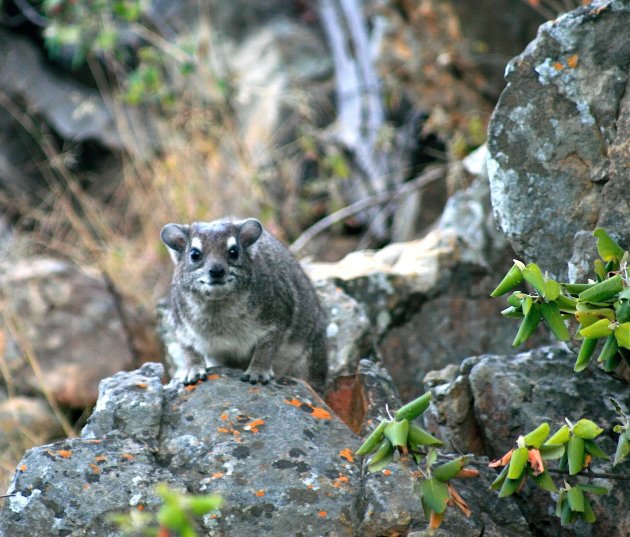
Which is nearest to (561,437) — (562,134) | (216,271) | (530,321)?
(530,321)

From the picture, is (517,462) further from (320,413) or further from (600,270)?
(320,413)

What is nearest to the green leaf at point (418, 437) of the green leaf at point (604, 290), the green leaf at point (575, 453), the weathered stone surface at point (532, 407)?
the green leaf at point (575, 453)

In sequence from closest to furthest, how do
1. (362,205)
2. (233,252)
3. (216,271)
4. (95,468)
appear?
(95,468) < (216,271) < (233,252) < (362,205)

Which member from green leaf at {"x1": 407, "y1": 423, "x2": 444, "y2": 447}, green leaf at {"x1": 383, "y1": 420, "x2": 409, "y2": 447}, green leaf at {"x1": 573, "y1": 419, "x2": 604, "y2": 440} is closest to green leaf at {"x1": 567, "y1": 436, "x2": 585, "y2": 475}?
green leaf at {"x1": 573, "y1": 419, "x2": 604, "y2": 440}

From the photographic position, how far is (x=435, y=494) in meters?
4.17

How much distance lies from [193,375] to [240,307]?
707 mm

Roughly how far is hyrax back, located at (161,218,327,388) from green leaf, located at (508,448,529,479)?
202 centimetres

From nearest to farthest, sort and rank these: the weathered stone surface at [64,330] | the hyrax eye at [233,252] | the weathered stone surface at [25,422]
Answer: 1. the hyrax eye at [233,252]
2. the weathered stone surface at [25,422]
3. the weathered stone surface at [64,330]

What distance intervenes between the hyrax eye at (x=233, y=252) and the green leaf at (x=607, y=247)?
244 centimetres

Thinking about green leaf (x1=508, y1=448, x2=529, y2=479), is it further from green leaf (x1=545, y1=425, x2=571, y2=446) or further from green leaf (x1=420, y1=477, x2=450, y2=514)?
green leaf (x1=420, y1=477, x2=450, y2=514)

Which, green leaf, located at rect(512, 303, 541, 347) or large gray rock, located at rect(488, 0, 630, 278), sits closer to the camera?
green leaf, located at rect(512, 303, 541, 347)

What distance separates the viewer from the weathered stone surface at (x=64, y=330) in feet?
30.8

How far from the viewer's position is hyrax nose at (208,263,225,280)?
602 cm

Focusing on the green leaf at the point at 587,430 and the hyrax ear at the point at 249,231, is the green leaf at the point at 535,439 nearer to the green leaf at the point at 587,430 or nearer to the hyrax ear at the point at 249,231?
the green leaf at the point at 587,430
